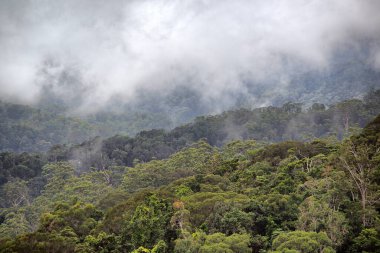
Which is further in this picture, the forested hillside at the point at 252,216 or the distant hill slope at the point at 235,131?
the distant hill slope at the point at 235,131

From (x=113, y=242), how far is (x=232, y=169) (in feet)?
92.2

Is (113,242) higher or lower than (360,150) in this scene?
lower

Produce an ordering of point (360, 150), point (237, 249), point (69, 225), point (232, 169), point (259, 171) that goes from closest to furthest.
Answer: point (237, 249), point (360, 150), point (69, 225), point (259, 171), point (232, 169)

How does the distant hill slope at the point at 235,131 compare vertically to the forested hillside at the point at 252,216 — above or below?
above

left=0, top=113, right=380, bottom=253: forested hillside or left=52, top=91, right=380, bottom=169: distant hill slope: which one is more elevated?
left=52, top=91, right=380, bottom=169: distant hill slope

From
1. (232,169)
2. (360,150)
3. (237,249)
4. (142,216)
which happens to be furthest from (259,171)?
(237,249)

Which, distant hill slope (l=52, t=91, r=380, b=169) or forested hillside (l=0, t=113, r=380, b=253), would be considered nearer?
forested hillside (l=0, t=113, r=380, b=253)

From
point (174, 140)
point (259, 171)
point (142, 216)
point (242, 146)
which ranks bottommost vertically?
point (142, 216)

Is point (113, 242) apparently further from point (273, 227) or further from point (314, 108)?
point (314, 108)

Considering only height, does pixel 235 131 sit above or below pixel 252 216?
above

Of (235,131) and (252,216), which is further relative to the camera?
(235,131)

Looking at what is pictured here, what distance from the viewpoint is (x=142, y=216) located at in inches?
1414

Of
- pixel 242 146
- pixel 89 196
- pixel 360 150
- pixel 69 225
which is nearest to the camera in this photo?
pixel 360 150

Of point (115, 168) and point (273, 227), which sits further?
point (115, 168)
